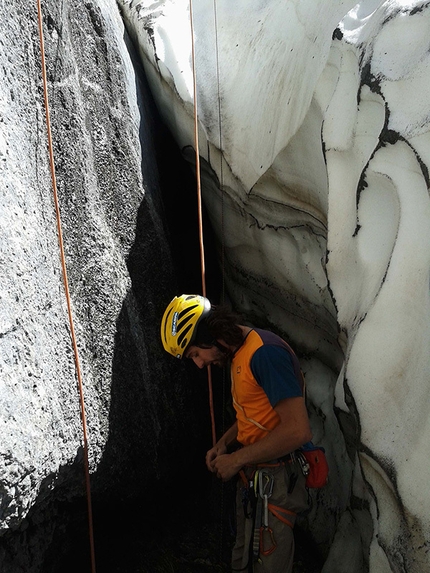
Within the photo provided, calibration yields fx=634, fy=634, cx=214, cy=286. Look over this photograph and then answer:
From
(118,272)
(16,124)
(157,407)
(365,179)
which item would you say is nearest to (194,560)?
(157,407)

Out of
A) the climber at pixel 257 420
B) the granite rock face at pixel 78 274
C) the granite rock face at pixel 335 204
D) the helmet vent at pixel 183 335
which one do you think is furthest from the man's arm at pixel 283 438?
the granite rock face at pixel 78 274

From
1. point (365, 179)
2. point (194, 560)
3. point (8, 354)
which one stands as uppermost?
point (365, 179)

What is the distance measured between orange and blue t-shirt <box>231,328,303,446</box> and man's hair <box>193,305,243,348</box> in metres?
0.05

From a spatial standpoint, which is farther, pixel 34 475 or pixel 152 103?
pixel 152 103

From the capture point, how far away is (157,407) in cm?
295

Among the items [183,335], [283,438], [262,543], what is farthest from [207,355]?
[262,543]

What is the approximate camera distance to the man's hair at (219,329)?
2.33 metres

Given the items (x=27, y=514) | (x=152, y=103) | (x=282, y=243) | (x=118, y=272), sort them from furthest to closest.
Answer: (x=152, y=103), (x=282, y=243), (x=118, y=272), (x=27, y=514)

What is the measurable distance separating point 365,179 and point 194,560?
1.88 metres

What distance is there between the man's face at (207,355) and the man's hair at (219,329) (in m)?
0.02

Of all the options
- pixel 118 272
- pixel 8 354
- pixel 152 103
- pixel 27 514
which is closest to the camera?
pixel 8 354

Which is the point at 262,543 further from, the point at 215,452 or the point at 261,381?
the point at 261,381

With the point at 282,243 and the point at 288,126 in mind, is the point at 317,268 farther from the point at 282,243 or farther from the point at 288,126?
the point at 288,126

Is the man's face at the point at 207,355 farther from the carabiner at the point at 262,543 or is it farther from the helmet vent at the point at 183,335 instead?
the carabiner at the point at 262,543
